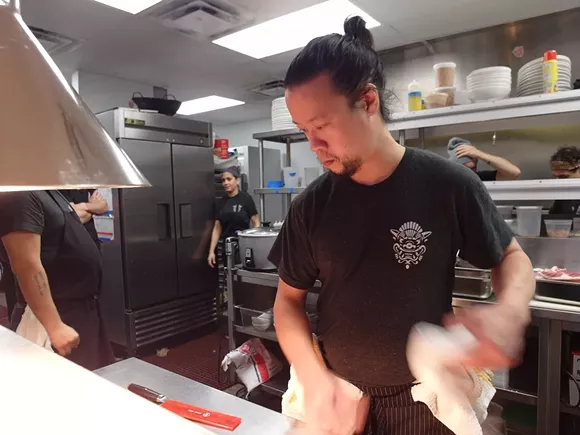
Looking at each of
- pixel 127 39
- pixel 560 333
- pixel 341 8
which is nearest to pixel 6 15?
pixel 560 333

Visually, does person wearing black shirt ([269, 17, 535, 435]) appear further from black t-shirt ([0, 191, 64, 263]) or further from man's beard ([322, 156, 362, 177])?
black t-shirt ([0, 191, 64, 263])

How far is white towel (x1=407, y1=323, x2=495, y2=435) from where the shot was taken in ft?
2.32

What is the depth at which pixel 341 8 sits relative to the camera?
→ 2.63 meters

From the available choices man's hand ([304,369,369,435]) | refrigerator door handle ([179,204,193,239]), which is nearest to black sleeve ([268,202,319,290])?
man's hand ([304,369,369,435])

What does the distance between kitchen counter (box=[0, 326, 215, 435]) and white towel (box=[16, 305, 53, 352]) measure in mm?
548

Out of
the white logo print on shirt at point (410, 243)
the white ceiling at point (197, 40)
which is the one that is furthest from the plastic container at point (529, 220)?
the white logo print on shirt at point (410, 243)

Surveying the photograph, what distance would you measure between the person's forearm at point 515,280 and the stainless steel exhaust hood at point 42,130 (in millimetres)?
798

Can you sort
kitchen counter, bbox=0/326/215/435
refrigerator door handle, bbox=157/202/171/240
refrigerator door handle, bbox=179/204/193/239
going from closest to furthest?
kitchen counter, bbox=0/326/215/435, refrigerator door handle, bbox=157/202/171/240, refrigerator door handle, bbox=179/204/193/239

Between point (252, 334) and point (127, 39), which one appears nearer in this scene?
point (252, 334)

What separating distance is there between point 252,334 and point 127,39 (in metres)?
2.40

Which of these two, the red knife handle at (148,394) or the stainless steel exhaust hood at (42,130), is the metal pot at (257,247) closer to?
the red knife handle at (148,394)

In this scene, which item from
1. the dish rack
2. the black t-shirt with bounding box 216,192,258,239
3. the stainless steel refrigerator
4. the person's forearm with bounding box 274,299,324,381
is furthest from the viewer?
the black t-shirt with bounding box 216,192,258,239

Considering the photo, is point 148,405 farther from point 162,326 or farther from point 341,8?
point 162,326

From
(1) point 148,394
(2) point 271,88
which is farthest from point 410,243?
(2) point 271,88
